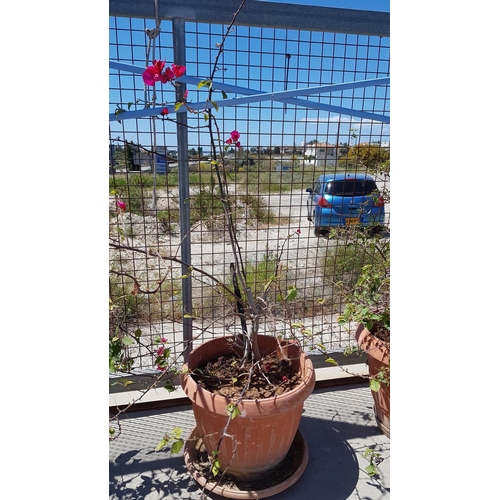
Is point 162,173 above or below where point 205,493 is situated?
above

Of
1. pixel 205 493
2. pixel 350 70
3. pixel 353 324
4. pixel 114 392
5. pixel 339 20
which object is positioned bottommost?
pixel 205 493

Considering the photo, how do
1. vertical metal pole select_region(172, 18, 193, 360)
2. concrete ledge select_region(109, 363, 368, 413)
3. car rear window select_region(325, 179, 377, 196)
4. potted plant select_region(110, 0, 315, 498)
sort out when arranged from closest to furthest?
potted plant select_region(110, 0, 315, 498)
vertical metal pole select_region(172, 18, 193, 360)
concrete ledge select_region(109, 363, 368, 413)
car rear window select_region(325, 179, 377, 196)

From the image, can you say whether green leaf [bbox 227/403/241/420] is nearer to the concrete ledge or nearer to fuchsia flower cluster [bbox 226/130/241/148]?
the concrete ledge

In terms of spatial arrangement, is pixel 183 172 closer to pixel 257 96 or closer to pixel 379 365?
pixel 257 96

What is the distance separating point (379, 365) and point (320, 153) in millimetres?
1166

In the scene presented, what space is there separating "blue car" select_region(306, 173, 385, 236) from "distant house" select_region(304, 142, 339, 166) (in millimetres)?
127

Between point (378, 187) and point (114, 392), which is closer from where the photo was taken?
point (114, 392)

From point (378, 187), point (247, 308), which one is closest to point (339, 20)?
point (378, 187)

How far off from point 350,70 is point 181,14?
892 millimetres

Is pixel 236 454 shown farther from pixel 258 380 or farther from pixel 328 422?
pixel 328 422

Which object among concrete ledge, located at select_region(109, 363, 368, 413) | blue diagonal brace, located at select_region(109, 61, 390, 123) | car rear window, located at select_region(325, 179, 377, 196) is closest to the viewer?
blue diagonal brace, located at select_region(109, 61, 390, 123)

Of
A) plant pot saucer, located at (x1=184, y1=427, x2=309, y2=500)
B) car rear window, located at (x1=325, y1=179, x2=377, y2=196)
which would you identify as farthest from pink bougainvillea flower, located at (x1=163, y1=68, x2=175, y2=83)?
plant pot saucer, located at (x1=184, y1=427, x2=309, y2=500)

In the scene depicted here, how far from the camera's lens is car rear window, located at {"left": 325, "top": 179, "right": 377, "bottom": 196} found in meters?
2.36

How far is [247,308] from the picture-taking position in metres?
1.73
